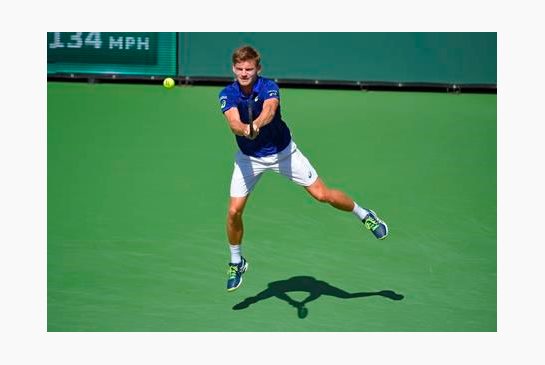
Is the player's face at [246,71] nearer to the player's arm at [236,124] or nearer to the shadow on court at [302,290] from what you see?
the player's arm at [236,124]

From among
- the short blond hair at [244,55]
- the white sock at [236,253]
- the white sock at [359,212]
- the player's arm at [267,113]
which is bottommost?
the white sock at [236,253]

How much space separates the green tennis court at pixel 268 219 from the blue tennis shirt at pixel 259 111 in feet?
5.41

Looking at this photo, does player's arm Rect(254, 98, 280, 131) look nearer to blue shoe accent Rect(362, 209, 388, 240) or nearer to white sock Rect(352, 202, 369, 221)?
white sock Rect(352, 202, 369, 221)

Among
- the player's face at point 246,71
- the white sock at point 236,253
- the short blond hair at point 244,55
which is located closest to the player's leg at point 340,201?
the white sock at point 236,253

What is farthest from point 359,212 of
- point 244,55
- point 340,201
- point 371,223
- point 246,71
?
point 244,55

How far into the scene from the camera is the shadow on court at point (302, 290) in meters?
7.94

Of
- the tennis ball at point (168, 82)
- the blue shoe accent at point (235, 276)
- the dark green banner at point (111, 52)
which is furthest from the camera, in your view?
the dark green banner at point (111, 52)

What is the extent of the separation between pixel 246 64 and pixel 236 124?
1.84 feet

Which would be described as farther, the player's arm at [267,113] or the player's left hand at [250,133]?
the player's arm at [267,113]

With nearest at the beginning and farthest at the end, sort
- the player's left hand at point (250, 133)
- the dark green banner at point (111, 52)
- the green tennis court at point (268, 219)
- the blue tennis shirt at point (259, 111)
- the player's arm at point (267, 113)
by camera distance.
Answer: the player's left hand at point (250, 133)
the player's arm at point (267, 113)
the blue tennis shirt at point (259, 111)
the green tennis court at point (268, 219)
the dark green banner at point (111, 52)

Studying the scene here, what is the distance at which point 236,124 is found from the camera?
266 inches

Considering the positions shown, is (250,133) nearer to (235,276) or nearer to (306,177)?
(306,177)

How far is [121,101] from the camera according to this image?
1545cm

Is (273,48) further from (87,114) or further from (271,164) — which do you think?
(271,164)
